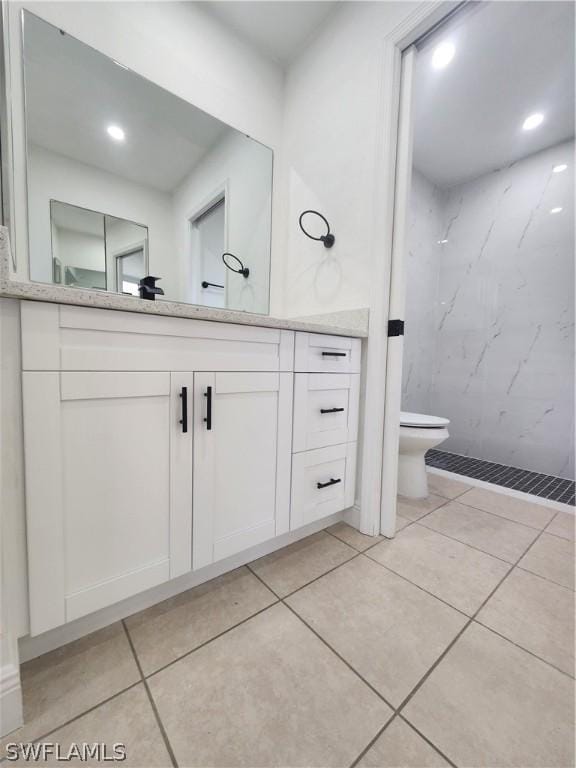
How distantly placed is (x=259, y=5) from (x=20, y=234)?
61.1 inches

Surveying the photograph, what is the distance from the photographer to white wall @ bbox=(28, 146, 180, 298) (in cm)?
112

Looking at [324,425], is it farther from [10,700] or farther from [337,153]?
[337,153]

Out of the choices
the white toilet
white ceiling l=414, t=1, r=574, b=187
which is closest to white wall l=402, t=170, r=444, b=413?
white ceiling l=414, t=1, r=574, b=187

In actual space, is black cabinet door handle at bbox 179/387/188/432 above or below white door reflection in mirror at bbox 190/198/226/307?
below

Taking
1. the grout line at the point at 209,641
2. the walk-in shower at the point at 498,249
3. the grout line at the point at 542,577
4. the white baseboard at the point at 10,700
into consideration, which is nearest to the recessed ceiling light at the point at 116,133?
the walk-in shower at the point at 498,249

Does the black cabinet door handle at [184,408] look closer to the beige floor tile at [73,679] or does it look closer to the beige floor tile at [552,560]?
the beige floor tile at [73,679]

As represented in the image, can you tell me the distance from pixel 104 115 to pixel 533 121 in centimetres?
261

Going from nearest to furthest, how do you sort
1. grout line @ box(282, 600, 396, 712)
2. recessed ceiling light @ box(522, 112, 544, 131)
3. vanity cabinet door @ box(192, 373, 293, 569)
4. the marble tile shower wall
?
grout line @ box(282, 600, 396, 712) → vanity cabinet door @ box(192, 373, 293, 569) → recessed ceiling light @ box(522, 112, 544, 131) → the marble tile shower wall

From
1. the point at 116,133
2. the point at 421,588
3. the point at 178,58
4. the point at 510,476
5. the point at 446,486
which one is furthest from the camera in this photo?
the point at 510,476

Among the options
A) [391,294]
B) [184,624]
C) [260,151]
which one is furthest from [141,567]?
[260,151]

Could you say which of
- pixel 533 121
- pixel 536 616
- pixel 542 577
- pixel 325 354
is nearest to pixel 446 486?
pixel 542 577

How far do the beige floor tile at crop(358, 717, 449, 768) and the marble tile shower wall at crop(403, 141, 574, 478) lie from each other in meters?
2.29

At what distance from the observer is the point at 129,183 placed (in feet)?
4.35

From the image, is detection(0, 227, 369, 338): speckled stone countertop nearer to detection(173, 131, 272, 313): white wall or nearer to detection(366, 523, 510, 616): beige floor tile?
detection(173, 131, 272, 313): white wall
